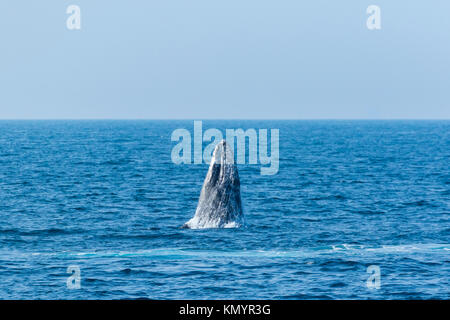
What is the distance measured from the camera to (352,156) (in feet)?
408

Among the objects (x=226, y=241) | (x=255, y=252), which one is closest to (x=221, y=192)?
(x=226, y=241)

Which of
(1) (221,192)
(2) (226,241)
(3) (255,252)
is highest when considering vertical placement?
(1) (221,192)

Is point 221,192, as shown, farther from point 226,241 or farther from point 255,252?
point 255,252

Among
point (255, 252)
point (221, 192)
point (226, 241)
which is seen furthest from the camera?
point (221, 192)

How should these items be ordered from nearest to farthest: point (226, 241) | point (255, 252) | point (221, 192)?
point (255, 252) < point (226, 241) < point (221, 192)

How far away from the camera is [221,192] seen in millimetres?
37500

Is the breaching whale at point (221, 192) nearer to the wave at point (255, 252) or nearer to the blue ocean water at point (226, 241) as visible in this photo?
the blue ocean water at point (226, 241)

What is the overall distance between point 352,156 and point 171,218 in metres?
82.6
